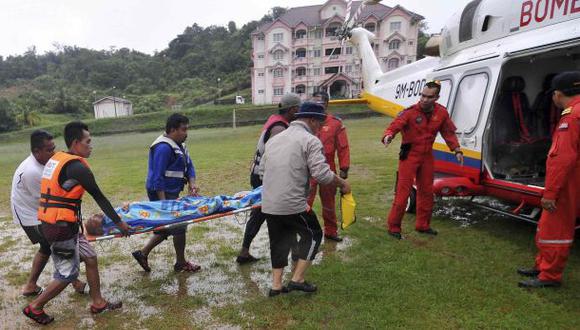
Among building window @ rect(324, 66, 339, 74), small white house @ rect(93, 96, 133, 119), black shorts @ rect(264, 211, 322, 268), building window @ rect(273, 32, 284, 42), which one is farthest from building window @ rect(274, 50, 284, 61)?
black shorts @ rect(264, 211, 322, 268)

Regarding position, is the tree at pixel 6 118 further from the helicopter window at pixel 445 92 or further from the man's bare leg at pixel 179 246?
the helicopter window at pixel 445 92

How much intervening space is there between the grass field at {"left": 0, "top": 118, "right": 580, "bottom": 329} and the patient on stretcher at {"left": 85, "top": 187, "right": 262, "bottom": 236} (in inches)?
31.2

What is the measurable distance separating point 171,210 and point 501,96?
490 cm

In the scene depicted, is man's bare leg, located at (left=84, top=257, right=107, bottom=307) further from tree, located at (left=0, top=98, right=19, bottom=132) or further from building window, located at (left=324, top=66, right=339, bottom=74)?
building window, located at (left=324, top=66, right=339, bottom=74)

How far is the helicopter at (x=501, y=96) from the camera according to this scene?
16.0 ft

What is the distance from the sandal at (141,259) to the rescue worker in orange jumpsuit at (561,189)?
4.06 meters

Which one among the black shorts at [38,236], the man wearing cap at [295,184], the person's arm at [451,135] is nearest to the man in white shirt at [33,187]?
the black shorts at [38,236]

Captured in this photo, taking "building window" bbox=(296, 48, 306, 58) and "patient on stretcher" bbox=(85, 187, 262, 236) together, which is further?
"building window" bbox=(296, 48, 306, 58)

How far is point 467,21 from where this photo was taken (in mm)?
6004

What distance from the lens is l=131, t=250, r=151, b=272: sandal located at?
178 inches

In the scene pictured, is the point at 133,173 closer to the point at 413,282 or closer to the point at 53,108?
the point at 413,282

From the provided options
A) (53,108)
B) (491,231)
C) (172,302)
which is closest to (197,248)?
(172,302)

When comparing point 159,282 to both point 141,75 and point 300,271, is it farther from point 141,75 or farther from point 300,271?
point 141,75

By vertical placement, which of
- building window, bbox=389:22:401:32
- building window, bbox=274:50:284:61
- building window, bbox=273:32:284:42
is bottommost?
building window, bbox=274:50:284:61
